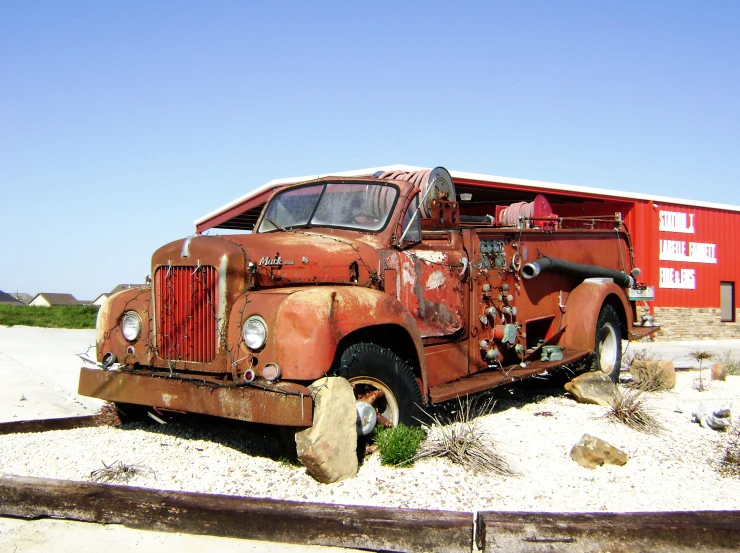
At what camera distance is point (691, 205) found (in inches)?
835

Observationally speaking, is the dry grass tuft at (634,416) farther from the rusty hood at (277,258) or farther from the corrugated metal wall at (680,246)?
the corrugated metal wall at (680,246)

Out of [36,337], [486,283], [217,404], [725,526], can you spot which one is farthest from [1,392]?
[36,337]

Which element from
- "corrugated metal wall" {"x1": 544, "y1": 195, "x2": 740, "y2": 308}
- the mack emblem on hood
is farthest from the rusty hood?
"corrugated metal wall" {"x1": 544, "y1": 195, "x2": 740, "y2": 308}

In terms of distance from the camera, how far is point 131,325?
572 centimetres

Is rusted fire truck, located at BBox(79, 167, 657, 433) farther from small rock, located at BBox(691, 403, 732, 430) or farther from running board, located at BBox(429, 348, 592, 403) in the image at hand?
small rock, located at BBox(691, 403, 732, 430)

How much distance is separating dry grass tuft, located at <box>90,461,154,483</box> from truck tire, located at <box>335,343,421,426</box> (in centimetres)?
152

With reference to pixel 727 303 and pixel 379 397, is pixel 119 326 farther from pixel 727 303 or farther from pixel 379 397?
pixel 727 303

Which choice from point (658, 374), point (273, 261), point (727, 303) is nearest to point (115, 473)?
point (273, 261)

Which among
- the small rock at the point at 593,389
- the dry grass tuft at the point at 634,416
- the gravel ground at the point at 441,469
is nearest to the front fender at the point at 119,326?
the gravel ground at the point at 441,469

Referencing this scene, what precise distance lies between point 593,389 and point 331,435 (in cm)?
422

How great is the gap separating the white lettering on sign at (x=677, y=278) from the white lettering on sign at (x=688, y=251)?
1.05 feet

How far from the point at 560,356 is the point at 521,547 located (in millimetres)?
4475

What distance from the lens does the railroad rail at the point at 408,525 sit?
11.3ft

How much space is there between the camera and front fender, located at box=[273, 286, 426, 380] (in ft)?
15.0
